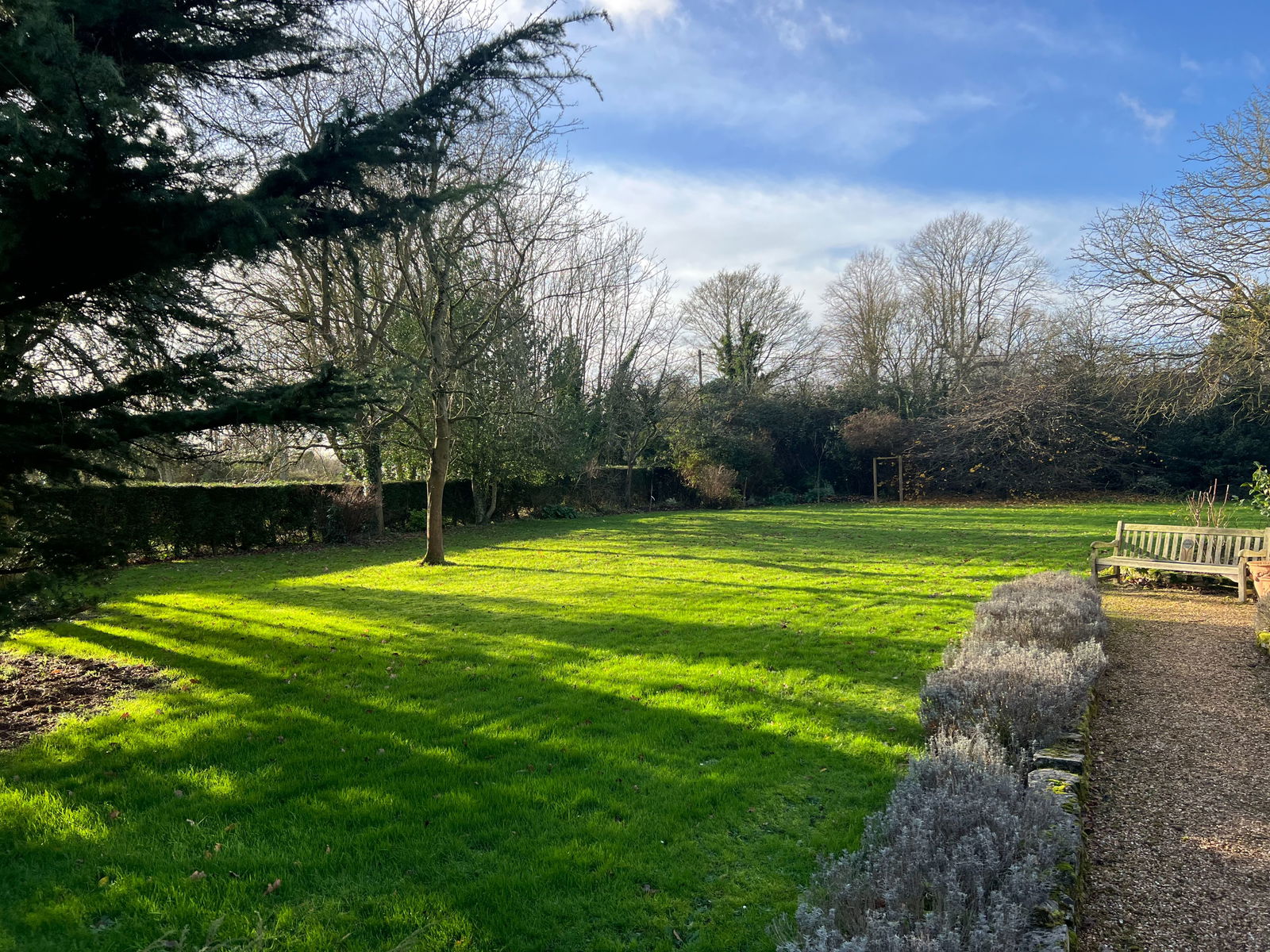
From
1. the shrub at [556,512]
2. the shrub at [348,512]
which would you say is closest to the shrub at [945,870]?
the shrub at [348,512]

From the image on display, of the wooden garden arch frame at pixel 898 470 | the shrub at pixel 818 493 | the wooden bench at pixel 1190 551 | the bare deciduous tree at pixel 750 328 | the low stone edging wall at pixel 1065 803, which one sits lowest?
the low stone edging wall at pixel 1065 803

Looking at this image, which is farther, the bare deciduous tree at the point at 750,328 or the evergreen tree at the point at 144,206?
the bare deciduous tree at the point at 750,328

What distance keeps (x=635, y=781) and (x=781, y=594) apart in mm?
5527

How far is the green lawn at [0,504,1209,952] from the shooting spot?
2.64 m

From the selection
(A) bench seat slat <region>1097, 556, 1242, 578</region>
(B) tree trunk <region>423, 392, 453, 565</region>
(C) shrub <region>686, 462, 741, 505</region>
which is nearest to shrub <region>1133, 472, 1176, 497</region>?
(C) shrub <region>686, 462, 741, 505</region>

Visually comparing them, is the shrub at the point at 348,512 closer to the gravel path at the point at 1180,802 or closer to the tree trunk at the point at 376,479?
the tree trunk at the point at 376,479

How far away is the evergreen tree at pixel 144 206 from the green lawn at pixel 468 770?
1549 mm

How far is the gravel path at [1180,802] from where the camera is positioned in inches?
104

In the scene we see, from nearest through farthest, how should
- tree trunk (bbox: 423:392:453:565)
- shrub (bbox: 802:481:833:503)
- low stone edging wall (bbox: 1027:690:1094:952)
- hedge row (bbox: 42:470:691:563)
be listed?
low stone edging wall (bbox: 1027:690:1094:952) → tree trunk (bbox: 423:392:453:565) → hedge row (bbox: 42:470:691:563) → shrub (bbox: 802:481:833:503)

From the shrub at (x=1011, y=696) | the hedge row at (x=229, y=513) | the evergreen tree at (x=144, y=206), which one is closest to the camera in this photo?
the evergreen tree at (x=144, y=206)

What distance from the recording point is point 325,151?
13.5 feet

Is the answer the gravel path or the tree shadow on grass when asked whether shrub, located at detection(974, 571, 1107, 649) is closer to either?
the gravel path

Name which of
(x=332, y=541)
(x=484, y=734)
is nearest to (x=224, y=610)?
(x=484, y=734)

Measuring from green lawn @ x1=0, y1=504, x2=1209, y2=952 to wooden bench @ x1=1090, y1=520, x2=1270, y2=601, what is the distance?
2.64 m
